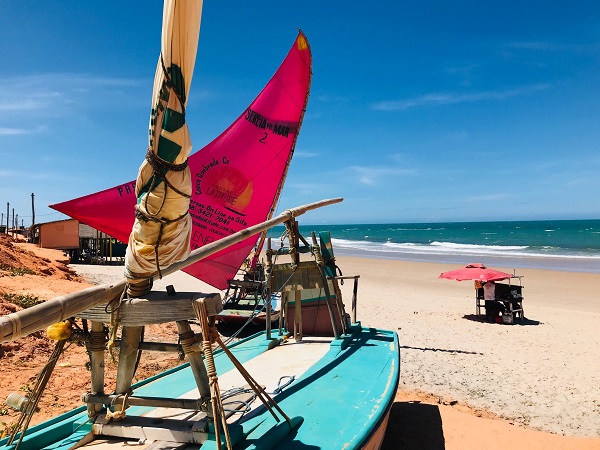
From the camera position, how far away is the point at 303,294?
775cm

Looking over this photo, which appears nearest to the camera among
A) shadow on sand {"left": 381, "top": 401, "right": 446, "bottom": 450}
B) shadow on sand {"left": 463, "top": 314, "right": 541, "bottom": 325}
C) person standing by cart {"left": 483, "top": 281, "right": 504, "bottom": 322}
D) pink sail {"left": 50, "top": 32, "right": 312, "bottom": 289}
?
shadow on sand {"left": 381, "top": 401, "right": 446, "bottom": 450}

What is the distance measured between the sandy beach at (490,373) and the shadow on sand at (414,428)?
0.02m

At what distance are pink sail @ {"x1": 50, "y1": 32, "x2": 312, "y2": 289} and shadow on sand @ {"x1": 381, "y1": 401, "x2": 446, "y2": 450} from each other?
375 centimetres

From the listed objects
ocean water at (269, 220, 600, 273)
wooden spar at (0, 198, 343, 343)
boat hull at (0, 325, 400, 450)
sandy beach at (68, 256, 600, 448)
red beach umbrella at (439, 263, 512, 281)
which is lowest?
sandy beach at (68, 256, 600, 448)

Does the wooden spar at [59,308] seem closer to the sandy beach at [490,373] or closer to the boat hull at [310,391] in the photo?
the boat hull at [310,391]

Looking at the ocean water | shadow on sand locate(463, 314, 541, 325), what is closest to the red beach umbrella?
shadow on sand locate(463, 314, 541, 325)

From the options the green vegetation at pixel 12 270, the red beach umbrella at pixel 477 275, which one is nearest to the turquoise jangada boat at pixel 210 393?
the red beach umbrella at pixel 477 275

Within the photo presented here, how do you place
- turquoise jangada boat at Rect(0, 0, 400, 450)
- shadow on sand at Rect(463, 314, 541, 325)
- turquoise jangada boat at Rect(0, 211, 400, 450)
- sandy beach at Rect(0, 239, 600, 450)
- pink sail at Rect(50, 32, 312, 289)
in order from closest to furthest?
turquoise jangada boat at Rect(0, 0, 400, 450), turquoise jangada boat at Rect(0, 211, 400, 450), sandy beach at Rect(0, 239, 600, 450), pink sail at Rect(50, 32, 312, 289), shadow on sand at Rect(463, 314, 541, 325)

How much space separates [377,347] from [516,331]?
8.94 meters

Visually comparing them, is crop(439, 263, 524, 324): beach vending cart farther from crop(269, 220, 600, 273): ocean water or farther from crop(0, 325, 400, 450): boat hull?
crop(0, 325, 400, 450): boat hull

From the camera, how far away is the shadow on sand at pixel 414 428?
6383 millimetres

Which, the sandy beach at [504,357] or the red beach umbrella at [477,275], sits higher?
the red beach umbrella at [477,275]

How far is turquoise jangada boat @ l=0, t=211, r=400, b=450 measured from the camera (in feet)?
10.3

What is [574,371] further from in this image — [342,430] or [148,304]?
[148,304]
